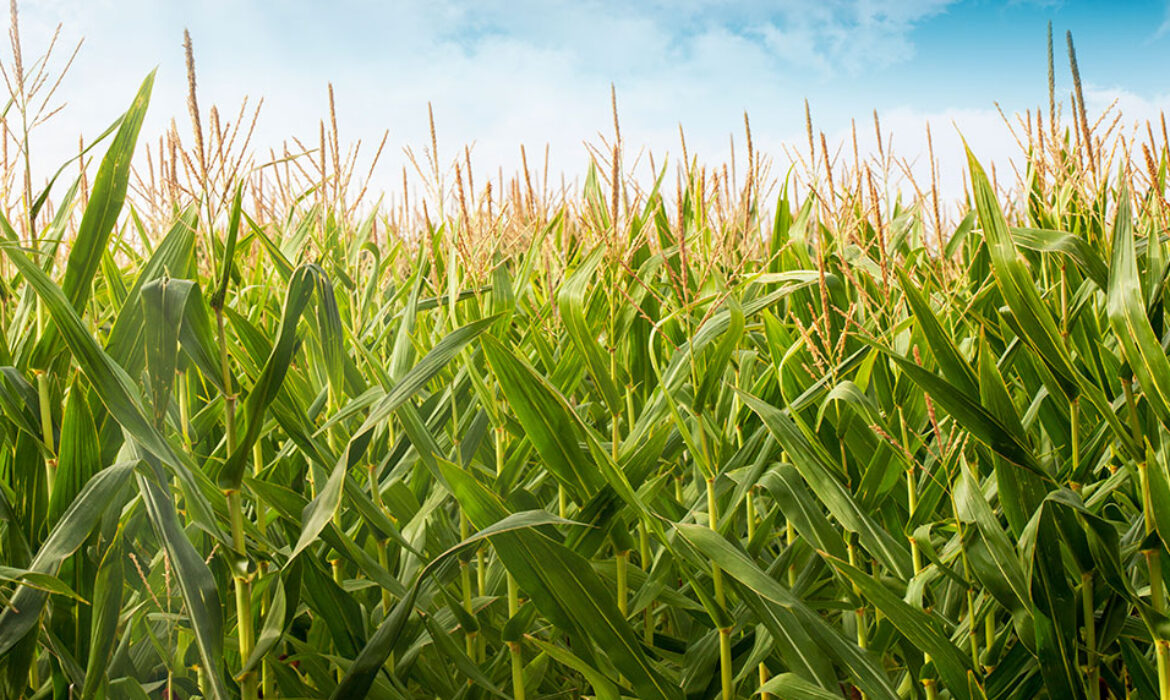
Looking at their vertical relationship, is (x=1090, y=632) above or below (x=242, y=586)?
below

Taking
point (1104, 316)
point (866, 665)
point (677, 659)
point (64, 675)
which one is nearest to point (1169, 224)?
point (1104, 316)

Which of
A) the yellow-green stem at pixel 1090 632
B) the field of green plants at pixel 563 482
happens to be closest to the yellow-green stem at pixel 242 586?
the field of green plants at pixel 563 482

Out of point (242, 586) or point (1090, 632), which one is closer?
point (242, 586)

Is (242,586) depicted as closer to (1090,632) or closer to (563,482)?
(563,482)

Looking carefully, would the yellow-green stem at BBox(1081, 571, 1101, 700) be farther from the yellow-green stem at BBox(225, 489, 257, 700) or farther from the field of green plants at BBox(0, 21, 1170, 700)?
the yellow-green stem at BBox(225, 489, 257, 700)

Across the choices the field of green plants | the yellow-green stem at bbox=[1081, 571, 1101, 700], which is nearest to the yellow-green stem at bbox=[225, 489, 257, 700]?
the field of green plants

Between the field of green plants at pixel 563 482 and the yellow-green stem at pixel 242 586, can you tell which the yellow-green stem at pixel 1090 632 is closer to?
the field of green plants at pixel 563 482

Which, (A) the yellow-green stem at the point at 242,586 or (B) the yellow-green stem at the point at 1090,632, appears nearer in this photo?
(A) the yellow-green stem at the point at 242,586

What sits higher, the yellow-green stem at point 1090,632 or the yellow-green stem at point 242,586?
the yellow-green stem at point 242,586

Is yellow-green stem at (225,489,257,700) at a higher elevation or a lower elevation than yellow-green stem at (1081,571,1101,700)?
higher

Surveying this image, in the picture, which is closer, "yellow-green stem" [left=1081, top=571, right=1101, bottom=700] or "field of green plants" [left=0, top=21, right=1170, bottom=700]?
"field of green plants" [left=0, top=21, right=1170, bottom=700]

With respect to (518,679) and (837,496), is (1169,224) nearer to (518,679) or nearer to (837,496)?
(837,496)

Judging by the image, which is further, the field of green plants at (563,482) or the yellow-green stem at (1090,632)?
the yellow-green stem at (1090,632)

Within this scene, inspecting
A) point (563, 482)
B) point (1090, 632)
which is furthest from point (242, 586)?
point (1090, 632)
